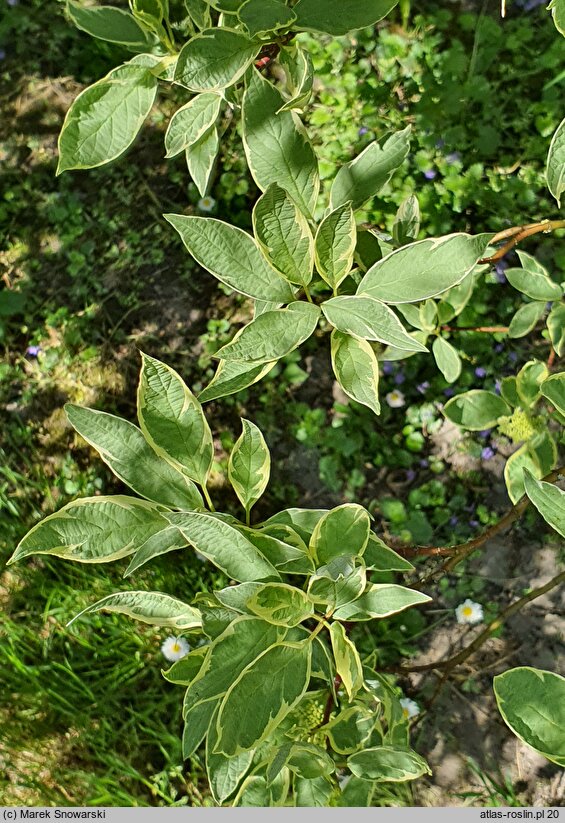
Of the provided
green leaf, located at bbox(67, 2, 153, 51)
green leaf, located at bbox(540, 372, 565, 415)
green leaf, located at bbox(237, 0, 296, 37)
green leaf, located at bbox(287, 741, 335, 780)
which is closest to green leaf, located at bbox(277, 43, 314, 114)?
green leaf, located at bbox(237, 0, 296, 37)

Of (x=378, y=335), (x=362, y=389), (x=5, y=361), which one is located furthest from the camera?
(x=5, y=361)

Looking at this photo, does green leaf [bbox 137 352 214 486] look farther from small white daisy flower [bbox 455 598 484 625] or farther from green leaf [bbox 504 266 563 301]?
small white daisy flower [bbox 455 598 484 625]

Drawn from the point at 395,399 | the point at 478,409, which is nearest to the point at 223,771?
the point at 478,409

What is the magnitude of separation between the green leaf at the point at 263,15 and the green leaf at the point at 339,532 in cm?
63

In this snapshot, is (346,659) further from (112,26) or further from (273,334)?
(112,26)

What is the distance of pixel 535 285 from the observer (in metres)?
1.42

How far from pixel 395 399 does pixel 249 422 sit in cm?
103

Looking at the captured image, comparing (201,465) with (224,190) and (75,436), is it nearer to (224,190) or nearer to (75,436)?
(75,436)

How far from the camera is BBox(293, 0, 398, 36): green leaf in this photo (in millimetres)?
867

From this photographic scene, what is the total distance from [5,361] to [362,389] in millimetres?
1573

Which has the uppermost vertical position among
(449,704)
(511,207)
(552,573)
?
(511,207)

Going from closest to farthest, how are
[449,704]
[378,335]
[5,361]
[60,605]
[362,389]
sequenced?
1. [378,335]
2. [362,389]
3. [449,704]
4. [60,605]
5. [5,361]

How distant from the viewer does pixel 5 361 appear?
2.17 m

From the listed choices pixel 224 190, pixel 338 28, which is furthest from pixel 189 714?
pixel 224 190
